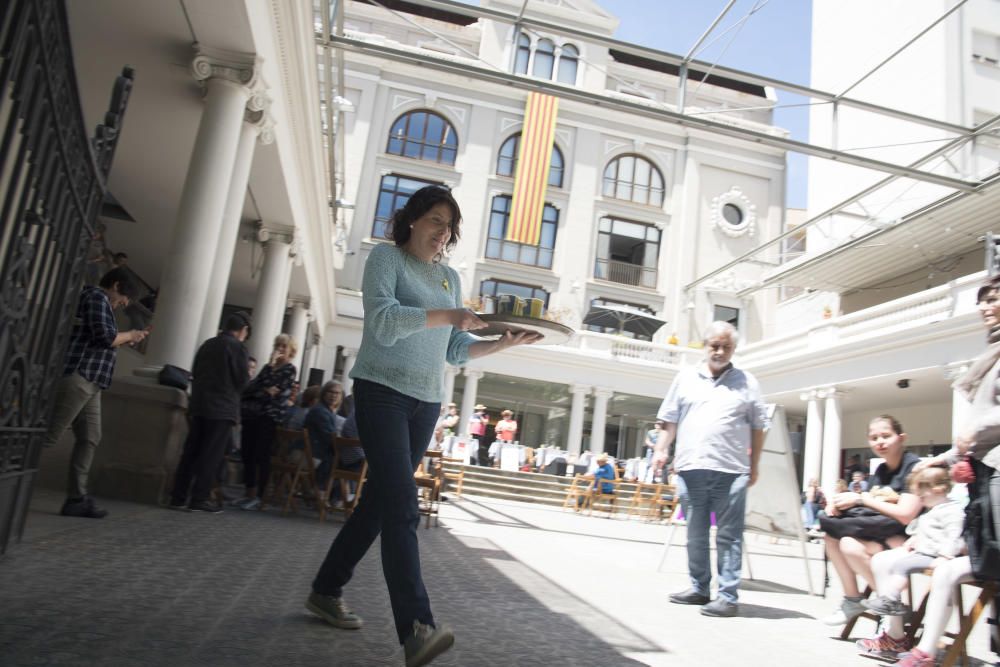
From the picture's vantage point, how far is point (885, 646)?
3.72 meters

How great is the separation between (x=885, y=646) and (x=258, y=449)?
5912mm

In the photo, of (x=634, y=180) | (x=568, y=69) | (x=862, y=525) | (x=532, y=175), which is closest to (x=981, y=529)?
(x=862, y=525)

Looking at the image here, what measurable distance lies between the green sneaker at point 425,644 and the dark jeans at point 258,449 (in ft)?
18.2

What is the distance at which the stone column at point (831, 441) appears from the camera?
65.4ft

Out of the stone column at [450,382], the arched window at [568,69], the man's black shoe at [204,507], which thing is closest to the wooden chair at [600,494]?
the stone column at [450,382]

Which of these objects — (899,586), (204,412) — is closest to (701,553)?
(899,586)

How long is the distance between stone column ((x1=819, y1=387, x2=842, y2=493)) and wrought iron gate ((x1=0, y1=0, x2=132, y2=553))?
19925 mm

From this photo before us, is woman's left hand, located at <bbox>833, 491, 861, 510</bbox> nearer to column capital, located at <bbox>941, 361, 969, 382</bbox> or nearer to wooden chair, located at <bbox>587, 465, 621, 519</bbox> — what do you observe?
wooden chair, located at <bbox>587, 465, 621, 519</bbox>

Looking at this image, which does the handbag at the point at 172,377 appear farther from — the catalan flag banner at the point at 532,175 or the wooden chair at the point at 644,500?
the catalan flag banner at the point at 532,175

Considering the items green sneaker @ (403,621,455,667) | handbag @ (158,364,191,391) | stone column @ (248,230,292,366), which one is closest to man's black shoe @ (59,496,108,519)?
handbag @ (158,364,191,391)

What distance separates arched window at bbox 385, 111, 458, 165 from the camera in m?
31.6

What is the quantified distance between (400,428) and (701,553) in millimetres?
2951

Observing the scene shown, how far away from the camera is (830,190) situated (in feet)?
81.4

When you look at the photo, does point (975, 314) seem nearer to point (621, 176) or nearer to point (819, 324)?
point (819, 324)
